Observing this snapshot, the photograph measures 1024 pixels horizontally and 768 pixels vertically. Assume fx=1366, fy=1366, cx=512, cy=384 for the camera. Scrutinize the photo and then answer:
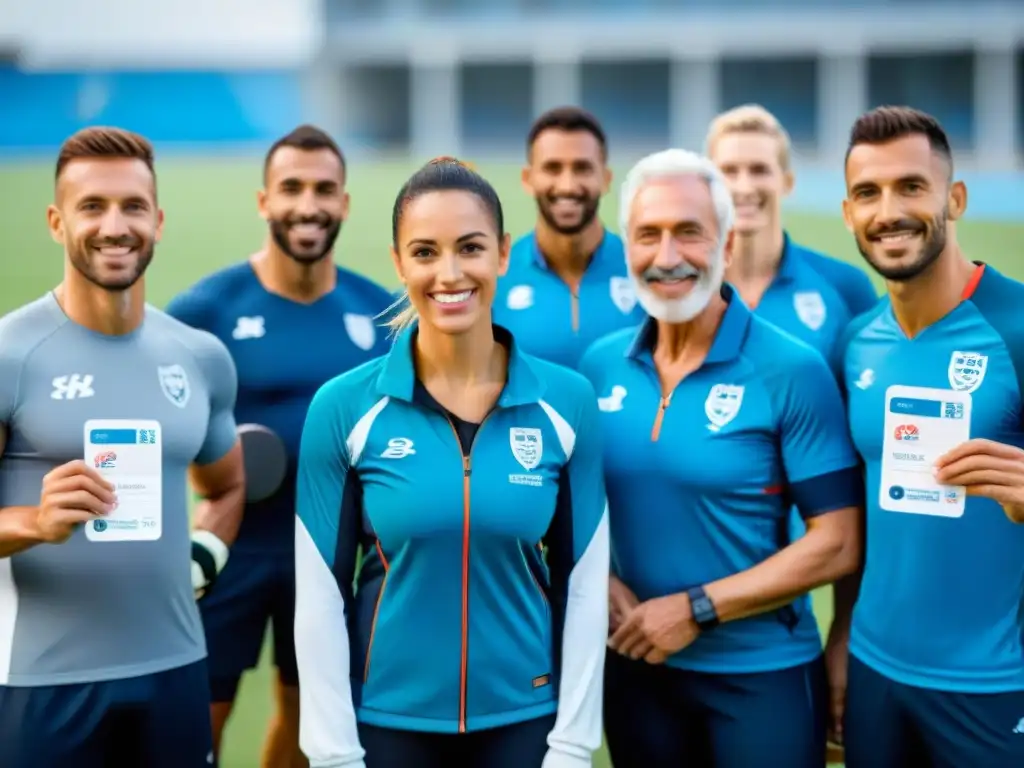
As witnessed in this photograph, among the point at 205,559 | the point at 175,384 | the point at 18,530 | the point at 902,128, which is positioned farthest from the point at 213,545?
the point at 902,128

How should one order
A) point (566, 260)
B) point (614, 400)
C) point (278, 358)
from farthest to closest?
1. point (566, 260)
2. point (278, 358)
3. point (614, 400)

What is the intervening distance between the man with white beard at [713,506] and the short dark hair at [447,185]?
63cm

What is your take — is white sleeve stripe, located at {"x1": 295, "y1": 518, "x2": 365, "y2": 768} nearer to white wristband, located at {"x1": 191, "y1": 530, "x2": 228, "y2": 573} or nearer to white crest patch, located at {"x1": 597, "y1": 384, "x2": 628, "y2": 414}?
white wristband, located at {"x1": 191, "y1": 530, "x2": 228, "y2": 573}

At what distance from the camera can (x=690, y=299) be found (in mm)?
4035

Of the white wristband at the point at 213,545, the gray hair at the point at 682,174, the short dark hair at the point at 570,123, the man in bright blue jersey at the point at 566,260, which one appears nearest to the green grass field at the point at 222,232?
the man in bright blue jersey at the point at 566,260

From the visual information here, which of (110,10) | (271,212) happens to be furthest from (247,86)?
(271,212)

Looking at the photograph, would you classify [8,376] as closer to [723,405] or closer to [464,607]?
[464,607]

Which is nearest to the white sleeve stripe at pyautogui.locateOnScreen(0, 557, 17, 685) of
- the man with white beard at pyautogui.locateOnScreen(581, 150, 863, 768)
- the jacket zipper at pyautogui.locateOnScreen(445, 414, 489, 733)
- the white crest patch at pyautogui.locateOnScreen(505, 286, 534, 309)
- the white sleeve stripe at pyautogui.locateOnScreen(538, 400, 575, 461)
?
the jacket zipper at pyautogui.locateOnScreen(445, 414, 489, 733)

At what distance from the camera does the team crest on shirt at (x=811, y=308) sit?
550cm

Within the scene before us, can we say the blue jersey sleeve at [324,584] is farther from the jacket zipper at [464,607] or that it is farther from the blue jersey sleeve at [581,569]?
the blue jersey sleeve at [581,569]

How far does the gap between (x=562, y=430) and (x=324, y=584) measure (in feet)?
2.41

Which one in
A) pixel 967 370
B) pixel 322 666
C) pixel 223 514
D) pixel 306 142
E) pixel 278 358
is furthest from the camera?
pixel 306 142

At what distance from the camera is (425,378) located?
3.60m

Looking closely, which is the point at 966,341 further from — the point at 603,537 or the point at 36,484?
the point at 36,484
